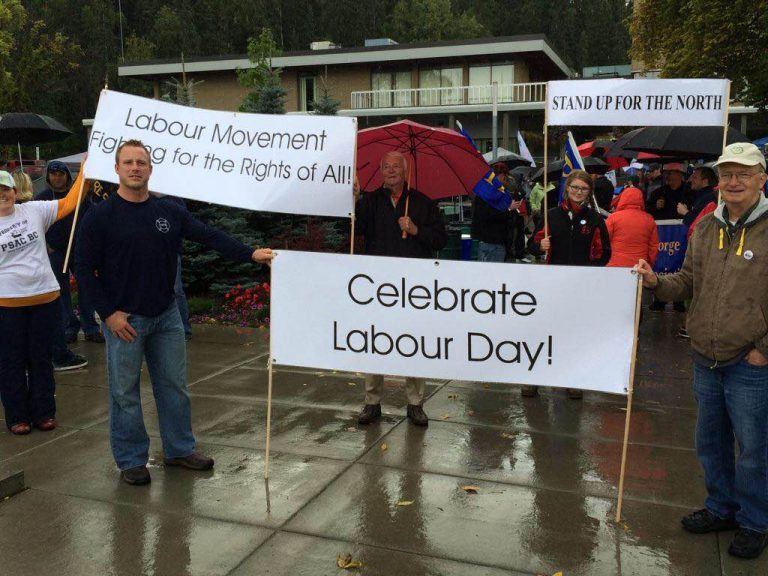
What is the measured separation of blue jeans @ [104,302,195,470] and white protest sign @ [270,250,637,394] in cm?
66

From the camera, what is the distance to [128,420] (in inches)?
181

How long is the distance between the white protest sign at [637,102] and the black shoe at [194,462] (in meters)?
3.87

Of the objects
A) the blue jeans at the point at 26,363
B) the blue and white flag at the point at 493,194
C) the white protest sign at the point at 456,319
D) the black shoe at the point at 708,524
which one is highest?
the blue and white flag at the point at 493,194

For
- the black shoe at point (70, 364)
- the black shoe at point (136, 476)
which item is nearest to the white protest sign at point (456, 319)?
the black shoe at point (136, 476)

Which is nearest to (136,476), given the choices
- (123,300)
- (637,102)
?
(123,300)

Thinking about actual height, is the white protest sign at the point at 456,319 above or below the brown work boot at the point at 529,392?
above

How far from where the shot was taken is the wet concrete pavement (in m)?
3.69

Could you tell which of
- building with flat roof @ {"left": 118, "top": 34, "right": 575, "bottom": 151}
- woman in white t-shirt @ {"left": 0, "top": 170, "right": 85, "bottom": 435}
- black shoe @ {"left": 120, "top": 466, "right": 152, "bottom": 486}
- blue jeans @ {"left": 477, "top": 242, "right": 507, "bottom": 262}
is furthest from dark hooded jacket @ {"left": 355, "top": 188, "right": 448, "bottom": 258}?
building with flat roof @ {"left": 118, "top": 34, "right": 575, "bottom": 151}

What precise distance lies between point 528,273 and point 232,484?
7.25ft

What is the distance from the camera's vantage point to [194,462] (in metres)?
4.80

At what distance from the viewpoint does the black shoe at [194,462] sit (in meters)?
4.79

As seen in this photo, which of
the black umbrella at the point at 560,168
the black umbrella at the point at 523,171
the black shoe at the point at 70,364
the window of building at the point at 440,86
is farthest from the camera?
the window of building at the point at 440,86

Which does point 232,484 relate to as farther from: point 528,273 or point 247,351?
point 247,351

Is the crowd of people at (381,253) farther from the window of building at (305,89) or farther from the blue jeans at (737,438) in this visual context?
the window of building at (305,89)
